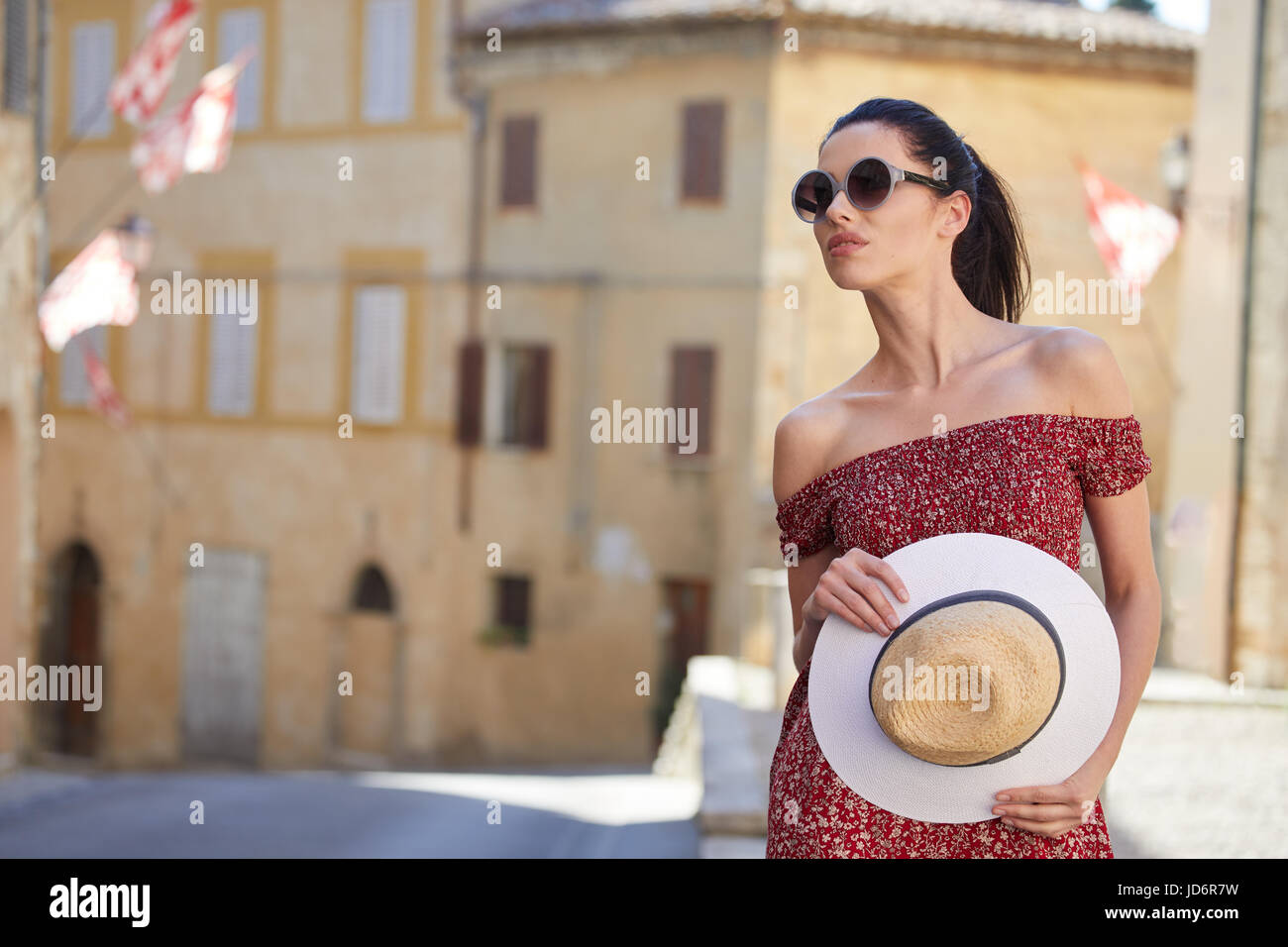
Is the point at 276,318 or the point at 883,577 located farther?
the point at 276,318

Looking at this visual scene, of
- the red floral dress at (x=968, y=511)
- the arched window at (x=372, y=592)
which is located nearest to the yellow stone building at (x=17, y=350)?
the red floral dress at (x=968, y=511)

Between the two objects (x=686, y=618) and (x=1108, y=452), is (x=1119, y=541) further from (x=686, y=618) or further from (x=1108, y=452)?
(x=686, y=618)

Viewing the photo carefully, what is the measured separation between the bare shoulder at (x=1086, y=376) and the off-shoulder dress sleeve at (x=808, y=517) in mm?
351

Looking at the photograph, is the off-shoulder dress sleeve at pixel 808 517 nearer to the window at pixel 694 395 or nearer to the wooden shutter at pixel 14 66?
the wooden shutter at pixel 14 66

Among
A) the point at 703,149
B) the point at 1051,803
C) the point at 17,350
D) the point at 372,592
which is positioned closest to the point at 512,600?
the point at 372,592

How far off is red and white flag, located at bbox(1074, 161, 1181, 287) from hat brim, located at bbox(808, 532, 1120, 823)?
37.7ft

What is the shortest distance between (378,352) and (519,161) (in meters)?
3.34

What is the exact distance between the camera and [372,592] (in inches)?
762

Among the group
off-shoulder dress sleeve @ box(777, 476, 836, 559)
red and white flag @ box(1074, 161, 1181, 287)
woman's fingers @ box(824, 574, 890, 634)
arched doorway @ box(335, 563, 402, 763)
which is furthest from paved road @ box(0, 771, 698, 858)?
arched doorway @ box(335, 563, 402, 763)

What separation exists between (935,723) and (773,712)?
766 cm

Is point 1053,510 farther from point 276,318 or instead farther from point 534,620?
point 276,318

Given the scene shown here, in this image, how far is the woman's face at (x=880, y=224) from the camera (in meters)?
1.87

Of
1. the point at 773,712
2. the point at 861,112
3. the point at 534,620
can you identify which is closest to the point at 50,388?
the point at 534,620

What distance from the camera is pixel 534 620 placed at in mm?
18297
